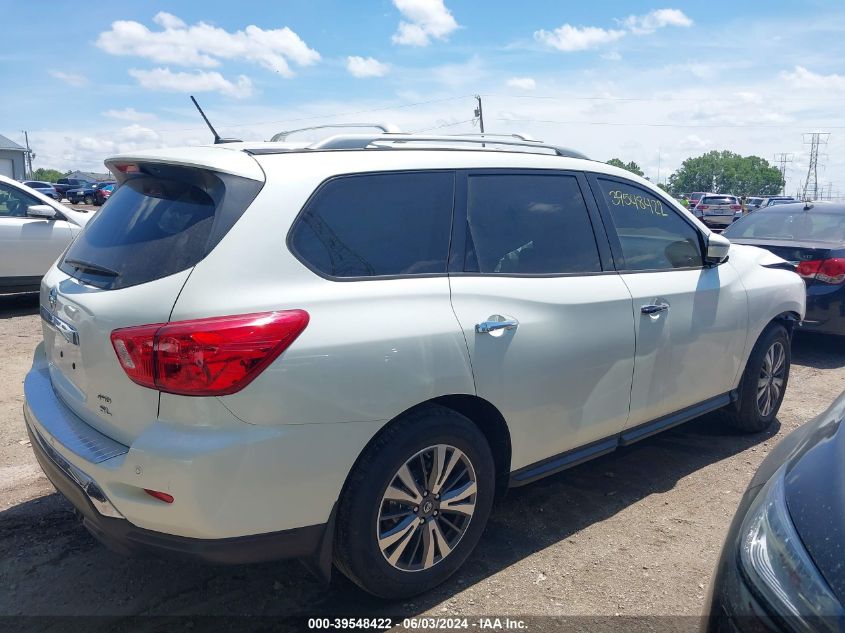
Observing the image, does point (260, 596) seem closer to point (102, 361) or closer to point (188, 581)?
point (188, 581)

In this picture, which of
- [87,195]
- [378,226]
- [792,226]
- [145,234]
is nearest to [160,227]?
[145,234]

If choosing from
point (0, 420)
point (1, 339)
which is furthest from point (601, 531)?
point (1, 339)

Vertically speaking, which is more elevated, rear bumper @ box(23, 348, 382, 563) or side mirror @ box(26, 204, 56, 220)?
side mirror @ box(26, 204, 56, 220)

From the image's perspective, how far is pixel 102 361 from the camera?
2.56 meters

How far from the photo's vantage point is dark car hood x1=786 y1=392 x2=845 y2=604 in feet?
5.56

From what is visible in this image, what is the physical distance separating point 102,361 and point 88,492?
47cm

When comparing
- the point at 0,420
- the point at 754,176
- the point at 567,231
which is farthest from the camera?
the point at 754,176

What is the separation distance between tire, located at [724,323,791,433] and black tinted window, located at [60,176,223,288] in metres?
3.65

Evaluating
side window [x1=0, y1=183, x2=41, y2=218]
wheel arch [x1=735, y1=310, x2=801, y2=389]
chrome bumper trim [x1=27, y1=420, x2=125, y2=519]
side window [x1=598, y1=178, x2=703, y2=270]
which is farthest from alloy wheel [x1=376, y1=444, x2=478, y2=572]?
side window [x1=0, y1=183, x2=41, y2=218]

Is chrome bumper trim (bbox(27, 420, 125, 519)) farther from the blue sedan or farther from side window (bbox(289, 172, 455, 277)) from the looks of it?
the blue sedan

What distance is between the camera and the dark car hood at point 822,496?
5.56ft

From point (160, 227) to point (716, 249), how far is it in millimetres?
3135

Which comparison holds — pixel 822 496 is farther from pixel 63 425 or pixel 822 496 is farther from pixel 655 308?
pixel 63 425

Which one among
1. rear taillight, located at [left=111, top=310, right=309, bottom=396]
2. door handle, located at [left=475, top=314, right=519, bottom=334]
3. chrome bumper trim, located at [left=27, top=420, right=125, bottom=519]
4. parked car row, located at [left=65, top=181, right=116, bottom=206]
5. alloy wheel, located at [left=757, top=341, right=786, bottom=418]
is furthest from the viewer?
parked car row, located at [left=65, top=181, right=116, bottom=206]
